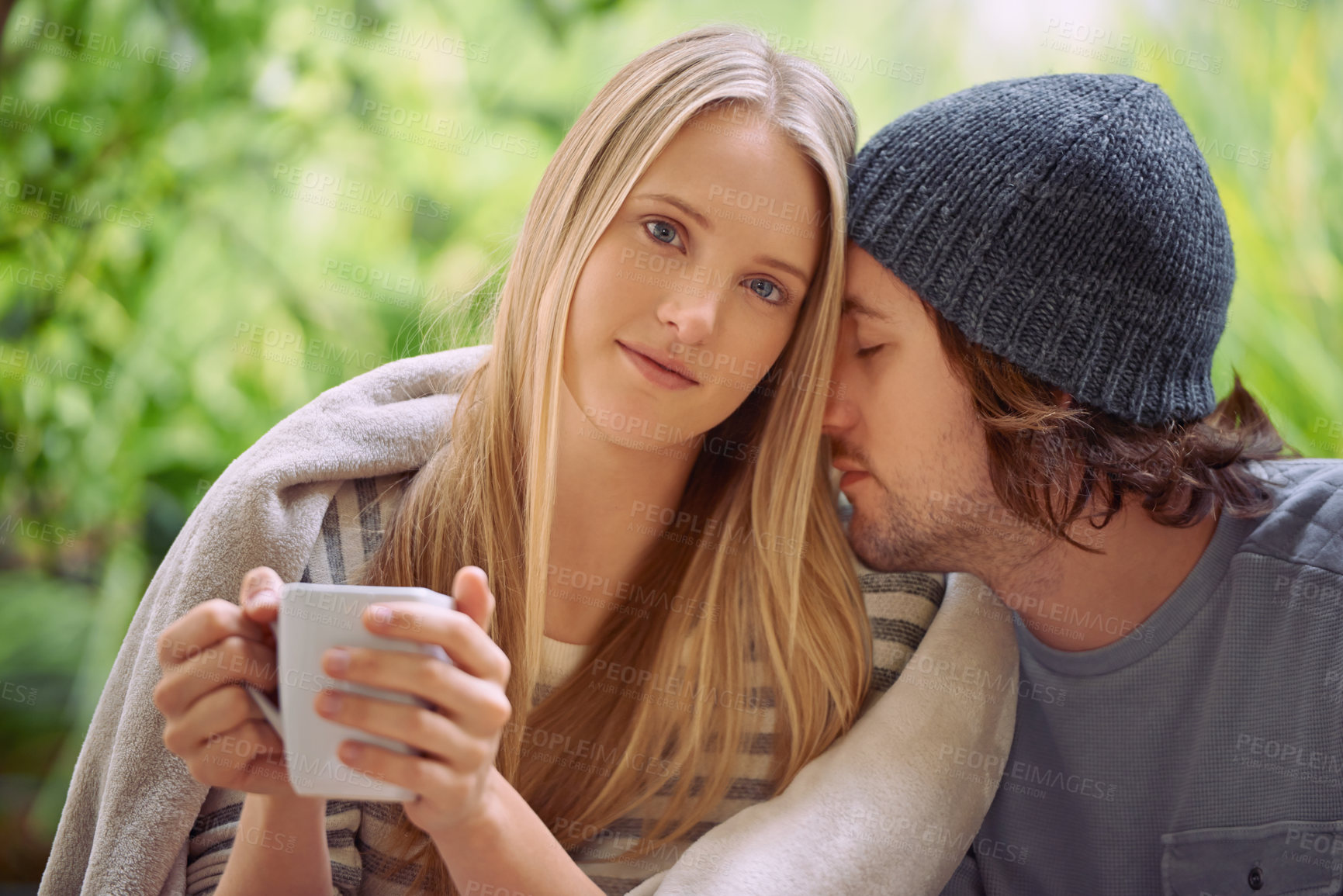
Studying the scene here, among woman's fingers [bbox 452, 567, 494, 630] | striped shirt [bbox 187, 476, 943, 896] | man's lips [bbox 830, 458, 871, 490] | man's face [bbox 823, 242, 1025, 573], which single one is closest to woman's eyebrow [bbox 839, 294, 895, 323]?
man's face [bbox 823, 242, 1025, 573]

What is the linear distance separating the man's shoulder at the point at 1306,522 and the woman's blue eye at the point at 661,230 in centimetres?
73

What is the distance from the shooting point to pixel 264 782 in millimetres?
727

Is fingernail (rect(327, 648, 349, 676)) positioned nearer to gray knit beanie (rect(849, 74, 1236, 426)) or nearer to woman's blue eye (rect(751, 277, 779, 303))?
woman's blue eye (rect(751, 277, 779, 303))

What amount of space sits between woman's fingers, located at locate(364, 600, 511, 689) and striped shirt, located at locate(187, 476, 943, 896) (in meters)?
0.37

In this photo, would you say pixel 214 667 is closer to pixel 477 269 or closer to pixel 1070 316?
pixel 1070 316

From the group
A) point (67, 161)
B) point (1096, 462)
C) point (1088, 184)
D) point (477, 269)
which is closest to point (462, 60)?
point (477, 269)

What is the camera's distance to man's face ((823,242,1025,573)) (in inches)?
43.3

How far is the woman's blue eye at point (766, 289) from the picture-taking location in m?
1.06

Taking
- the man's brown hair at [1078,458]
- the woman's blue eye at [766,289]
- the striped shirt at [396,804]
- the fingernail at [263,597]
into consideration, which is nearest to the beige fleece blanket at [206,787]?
the striped shirt at [396,804]

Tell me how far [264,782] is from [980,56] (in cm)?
154

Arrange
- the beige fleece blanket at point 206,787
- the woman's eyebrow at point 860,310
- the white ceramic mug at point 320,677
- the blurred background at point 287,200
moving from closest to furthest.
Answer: the white ceramic mug at point 320,677
the beige fleece blanket at point 206,787
the woman's eyebrow at point 860,310
the blurred background at point 287,200

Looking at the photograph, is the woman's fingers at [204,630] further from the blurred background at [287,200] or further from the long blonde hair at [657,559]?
the blurred background at [287,200]

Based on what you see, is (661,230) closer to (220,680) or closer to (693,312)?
(693,312)

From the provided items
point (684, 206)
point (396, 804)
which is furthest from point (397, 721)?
point (684, 206)
